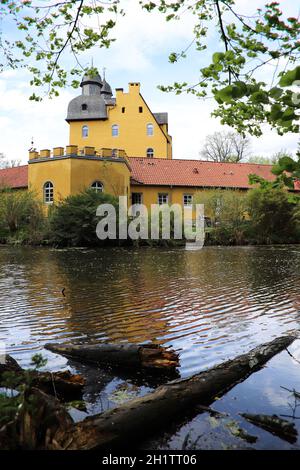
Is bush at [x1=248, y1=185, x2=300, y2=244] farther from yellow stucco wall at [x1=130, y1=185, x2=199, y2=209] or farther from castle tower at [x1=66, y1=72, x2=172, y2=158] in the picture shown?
castle tower at [x1=66, y1=72, x2=172, y2=158]

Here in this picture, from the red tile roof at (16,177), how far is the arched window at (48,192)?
5.12 metres

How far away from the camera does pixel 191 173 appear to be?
136ft

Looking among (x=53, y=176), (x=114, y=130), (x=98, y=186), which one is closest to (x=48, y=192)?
(x=53, y=176)

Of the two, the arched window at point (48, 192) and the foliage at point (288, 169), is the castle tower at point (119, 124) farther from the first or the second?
the foliage at point (288, 169)

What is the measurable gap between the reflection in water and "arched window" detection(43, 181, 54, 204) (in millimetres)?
22549

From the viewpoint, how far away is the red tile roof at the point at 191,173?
3962 centimetres

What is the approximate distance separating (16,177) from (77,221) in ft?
59.1

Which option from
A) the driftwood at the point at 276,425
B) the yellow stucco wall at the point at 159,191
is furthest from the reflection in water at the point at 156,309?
the yellow stucco wall at the point at 159,191

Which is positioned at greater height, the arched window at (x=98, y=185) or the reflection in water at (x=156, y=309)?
the arched window at (x=98, y=185)

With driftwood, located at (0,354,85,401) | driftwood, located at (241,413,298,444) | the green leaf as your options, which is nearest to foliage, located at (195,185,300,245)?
driftwood, located at (0,354,85,401)

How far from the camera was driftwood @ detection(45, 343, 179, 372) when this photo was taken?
4.11 meters

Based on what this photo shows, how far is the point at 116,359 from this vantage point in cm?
425

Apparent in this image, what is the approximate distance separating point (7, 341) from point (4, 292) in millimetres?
4147

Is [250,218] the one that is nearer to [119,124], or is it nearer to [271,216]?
[271,216]
